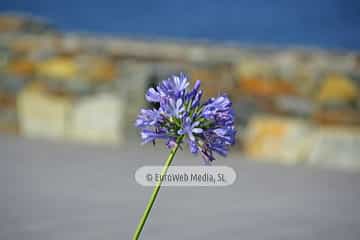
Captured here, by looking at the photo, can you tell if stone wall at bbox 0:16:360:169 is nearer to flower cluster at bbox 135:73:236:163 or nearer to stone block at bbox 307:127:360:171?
stone block at bbox 307:127:360:171

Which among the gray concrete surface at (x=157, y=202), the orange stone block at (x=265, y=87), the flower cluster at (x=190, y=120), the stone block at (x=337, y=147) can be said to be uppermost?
the orange stone block at (x=265, y=87)

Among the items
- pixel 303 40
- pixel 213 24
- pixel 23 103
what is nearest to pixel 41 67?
pixel 23 103

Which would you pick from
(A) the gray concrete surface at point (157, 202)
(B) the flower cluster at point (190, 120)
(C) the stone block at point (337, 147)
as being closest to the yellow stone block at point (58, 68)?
(A) the gray concrete surface at point (157, 202)

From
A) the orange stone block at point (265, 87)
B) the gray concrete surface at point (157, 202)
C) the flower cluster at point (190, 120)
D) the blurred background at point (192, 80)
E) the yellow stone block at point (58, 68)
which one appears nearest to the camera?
the flower cluster at point (190, 120)

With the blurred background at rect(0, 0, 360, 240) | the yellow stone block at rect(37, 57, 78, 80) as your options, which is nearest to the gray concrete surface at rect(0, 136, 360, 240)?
the blurred background at rect(0, 0, 360, 240)

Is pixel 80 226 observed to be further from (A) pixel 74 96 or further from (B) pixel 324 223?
(A) pixel 74 96

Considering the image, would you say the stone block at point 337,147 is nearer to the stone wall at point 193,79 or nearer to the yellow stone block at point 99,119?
the stone wall at point 193,79

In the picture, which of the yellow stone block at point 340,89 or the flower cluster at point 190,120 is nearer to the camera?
the flower cluster at point 190,120
